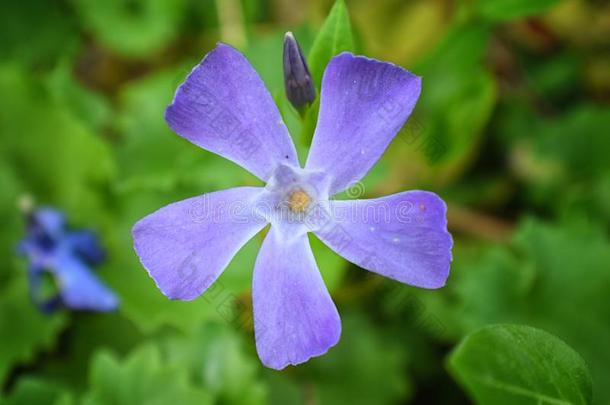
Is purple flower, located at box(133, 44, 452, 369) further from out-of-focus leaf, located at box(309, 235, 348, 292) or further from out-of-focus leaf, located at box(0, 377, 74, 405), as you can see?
out-of-focus leaf, located at box(0, 377, 74, 405)

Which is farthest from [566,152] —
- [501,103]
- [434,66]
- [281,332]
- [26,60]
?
[26,60]

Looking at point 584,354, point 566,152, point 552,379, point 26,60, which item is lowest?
point 26,60

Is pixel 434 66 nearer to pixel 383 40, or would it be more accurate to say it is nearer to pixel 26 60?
pixel 383 40

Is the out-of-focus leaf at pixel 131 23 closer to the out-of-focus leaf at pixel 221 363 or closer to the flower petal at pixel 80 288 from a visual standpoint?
the flower petal at pixel 80 288

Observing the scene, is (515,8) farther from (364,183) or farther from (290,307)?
(290,307)

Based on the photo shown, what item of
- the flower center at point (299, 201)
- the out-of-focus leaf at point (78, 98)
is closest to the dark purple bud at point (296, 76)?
the flower center at point (299, 201)

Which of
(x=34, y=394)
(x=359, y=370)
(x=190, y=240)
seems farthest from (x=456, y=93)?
(x=34, y=394)
